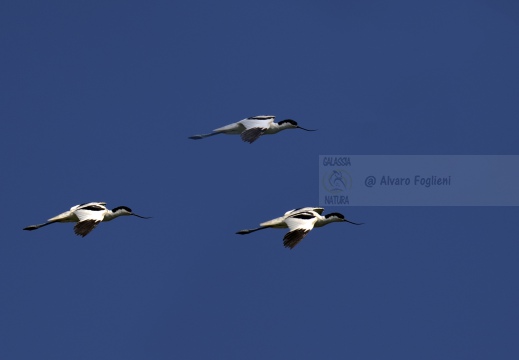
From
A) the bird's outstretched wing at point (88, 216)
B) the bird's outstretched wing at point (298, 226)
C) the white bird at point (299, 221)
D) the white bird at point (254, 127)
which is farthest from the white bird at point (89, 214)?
the bird's outstretched wing at point (298, 226)

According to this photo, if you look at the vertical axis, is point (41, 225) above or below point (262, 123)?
below

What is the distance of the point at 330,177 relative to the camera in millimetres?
64250

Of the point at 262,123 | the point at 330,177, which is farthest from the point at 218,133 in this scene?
the point at 330,177

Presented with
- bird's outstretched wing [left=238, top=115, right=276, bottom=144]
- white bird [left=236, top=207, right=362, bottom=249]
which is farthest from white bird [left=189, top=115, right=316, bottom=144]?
white bird [left=236, top=207, right=362, bottom=249]

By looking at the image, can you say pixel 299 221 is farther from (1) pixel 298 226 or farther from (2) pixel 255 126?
(2) pixel 255 126

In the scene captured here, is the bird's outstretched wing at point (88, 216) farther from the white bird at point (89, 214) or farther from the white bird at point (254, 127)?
the white bird at point (254, 127)

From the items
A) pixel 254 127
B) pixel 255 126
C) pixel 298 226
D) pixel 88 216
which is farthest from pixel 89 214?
pixel 298 226

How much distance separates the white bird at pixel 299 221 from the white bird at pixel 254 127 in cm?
279

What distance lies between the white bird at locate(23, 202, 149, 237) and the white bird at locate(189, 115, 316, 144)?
470cm

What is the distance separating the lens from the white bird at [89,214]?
52.7m

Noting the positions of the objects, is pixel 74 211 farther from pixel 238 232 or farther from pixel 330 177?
pixel 330 177

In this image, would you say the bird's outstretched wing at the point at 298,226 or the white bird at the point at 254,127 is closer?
the bird's outstretched wing at the point at 298,226

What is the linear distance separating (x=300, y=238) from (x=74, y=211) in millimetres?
8778

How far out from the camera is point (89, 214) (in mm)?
53906
